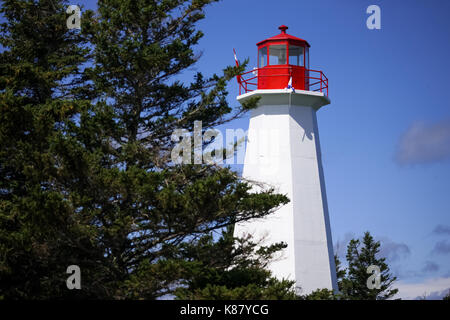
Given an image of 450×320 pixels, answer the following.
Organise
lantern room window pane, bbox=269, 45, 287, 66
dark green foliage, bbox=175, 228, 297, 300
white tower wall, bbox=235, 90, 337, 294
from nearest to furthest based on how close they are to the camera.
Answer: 1. dark green foliage, bbox=175, 228, 297, 300
2. white tower wall, bbox=235, 90, 337, 294
3. lantern room window pane, bbox=269, 45, 287, 66

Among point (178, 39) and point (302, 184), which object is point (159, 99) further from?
point (302, 184)

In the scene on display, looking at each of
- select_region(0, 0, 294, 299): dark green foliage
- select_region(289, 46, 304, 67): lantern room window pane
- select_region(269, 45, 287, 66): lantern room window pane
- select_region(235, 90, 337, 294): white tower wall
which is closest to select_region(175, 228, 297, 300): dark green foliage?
select_region(0, 0, 294, 299): dark green foliage

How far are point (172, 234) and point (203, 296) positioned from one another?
8.03 ft

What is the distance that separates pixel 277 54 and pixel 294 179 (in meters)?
4.79

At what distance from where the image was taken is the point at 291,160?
23.3 metres

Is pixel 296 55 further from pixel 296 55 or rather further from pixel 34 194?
pixel 34 194

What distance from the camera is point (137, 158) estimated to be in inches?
708

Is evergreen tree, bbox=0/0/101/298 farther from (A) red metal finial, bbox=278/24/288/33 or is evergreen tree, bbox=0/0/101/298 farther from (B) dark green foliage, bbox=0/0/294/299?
(A) red metal finial, bbox=278/24/288/33

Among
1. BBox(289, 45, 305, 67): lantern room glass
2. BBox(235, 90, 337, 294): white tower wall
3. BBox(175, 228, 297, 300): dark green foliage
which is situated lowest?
BBox(175, 228, 297, 300): dark green foliage

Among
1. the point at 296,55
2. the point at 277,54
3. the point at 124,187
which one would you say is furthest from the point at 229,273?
the point at 296,55

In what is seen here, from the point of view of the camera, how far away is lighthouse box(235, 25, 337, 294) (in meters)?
22.5

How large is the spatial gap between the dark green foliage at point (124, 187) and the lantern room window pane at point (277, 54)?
16.8ft

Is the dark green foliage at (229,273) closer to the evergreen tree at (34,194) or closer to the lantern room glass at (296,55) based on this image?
the evergreen tree at (34,194)
